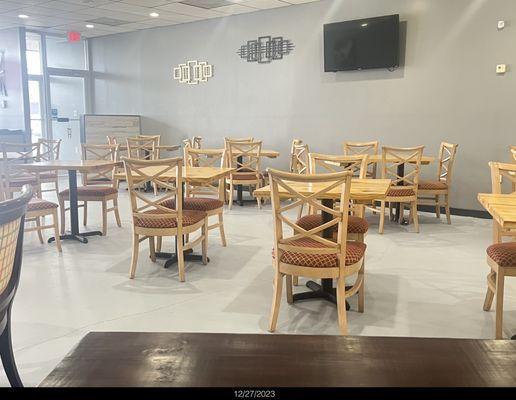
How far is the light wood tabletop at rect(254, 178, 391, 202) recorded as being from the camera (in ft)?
9.55

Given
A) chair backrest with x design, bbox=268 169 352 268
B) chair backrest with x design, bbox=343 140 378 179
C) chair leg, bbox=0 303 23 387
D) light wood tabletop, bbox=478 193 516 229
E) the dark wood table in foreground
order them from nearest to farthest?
the dark wood table in foreground, chair leg, bbox=0 303 23 387, light wood tabletop, bbox=478 193 516 229, chair backrest with x design, bbox=268 169 352 268, chair backrest with x design, bbox=343 140 378 179

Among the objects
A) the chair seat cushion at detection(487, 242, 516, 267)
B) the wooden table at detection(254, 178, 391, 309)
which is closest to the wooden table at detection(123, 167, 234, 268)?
the wooden table at detection(254, 178, 391, 309)

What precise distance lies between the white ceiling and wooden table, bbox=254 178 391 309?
5.00m

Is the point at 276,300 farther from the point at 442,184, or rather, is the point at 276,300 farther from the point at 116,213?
the point at 442,184

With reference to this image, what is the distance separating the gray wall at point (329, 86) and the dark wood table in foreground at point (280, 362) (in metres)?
5.74

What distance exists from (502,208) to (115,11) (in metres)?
7.41

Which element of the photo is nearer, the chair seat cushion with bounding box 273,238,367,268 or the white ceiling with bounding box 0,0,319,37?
the chair seat cushion with bounding box 273,238,367,268

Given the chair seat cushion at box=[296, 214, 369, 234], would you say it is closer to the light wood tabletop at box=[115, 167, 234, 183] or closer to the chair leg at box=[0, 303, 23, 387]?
the light wood tabletop at box=[115, 167, 234, 183]

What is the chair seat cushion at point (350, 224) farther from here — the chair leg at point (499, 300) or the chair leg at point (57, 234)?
the chair leg at point (57, 234)

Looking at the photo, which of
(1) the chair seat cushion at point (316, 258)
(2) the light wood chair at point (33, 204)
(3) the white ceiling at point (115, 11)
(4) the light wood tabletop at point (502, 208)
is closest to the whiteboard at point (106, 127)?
(3) the white ceiling at point (115, 11)

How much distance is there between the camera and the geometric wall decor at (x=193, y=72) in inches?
354

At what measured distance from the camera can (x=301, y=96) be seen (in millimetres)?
7871

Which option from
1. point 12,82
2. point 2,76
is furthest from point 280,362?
point 2,76

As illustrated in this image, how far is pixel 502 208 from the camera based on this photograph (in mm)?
2637
